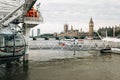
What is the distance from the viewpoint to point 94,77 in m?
26.7

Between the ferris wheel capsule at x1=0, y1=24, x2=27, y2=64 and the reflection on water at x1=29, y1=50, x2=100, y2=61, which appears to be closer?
the ferris wheel capsule at x1=0, y1=24, x2=27, y2=64

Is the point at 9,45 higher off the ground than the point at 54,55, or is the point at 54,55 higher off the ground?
the point at 9,45

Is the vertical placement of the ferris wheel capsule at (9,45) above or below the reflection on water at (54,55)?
above

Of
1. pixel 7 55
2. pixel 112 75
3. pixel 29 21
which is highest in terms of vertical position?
pixel 29 21

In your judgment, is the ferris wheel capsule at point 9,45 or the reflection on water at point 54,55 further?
the reflection on water at point 54,55

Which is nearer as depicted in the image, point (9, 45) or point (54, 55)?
point (9, 45)

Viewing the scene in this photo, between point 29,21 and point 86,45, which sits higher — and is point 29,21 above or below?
above

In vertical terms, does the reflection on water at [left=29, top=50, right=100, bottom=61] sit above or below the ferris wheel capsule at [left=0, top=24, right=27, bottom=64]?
below

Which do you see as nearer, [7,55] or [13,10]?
[13,10]

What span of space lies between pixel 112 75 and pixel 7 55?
1257 cm

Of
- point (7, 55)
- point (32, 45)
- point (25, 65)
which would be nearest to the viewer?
point (7, 55)

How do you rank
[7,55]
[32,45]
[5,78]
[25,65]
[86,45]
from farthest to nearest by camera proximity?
1. [86,45]
2. [32,45]
3. [25,65]
4. [5,78]
5. [7,55]

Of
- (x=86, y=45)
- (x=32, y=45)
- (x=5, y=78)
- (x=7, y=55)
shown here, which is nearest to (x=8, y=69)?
(x=5, y=78)

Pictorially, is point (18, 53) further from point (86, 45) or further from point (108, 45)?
point (108, 45)
